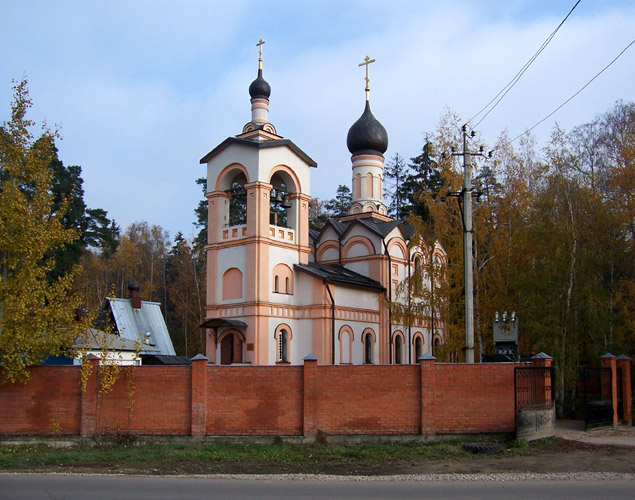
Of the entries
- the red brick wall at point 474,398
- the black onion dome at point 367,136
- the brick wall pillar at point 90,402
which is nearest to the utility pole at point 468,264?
the red brick wall at point 474,398

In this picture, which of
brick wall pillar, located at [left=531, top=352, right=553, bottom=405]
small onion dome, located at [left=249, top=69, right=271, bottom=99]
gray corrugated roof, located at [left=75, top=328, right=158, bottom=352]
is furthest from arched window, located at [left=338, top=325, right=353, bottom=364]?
brick wall pillar, located at [left=531, top=352, right=553, bottom=405]

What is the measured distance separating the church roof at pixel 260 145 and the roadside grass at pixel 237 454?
13.9 metres

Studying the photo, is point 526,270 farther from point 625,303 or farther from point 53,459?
point 53,459

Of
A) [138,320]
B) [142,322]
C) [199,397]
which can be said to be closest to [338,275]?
[142,322]

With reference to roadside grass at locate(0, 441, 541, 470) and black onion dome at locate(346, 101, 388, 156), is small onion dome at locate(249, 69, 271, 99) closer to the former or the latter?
black onion dome at locate(346, 101, 388, 156)

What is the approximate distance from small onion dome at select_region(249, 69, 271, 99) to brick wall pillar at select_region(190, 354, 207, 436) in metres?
16.8

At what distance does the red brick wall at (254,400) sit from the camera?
15.3 m

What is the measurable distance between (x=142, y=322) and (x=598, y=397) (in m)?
17.5

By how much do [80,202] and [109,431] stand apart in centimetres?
2728

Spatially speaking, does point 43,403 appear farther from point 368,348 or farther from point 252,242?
point 368,348

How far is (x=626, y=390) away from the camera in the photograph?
1802 centimetres

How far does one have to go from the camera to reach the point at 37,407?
50.7 ft

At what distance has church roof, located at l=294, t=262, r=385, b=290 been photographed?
2681 centimetres

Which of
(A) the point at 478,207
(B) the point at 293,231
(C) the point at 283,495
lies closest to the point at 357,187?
(B) the point at 293,231
